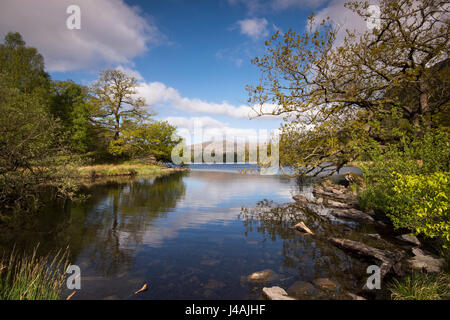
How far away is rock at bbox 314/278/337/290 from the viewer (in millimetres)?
6934

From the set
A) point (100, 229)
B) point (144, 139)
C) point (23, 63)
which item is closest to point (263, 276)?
point (100, 229)

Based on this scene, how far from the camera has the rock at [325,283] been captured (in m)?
6.93

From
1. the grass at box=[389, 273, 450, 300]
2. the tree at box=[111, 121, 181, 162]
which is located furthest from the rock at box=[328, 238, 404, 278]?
the tree at box=[111, 121, 181, 162]

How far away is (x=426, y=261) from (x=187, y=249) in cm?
972

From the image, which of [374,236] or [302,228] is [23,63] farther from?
[374,236]

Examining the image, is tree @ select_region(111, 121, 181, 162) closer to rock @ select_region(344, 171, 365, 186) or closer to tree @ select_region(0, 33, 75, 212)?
tree @ select_region(0, 33, 75, 212)

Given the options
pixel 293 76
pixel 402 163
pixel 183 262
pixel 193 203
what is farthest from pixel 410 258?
pixel 193 203

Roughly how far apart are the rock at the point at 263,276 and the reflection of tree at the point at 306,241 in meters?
0.95

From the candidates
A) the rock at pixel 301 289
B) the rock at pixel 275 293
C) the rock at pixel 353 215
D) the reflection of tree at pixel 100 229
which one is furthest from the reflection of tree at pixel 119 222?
the rock at pixel 353 215

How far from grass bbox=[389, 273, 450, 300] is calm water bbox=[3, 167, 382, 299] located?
1.28m

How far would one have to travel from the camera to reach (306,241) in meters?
11.0

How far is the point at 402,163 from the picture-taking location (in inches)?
401

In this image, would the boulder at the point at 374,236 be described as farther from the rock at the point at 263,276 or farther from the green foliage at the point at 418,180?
the rock at the point at 263,276
